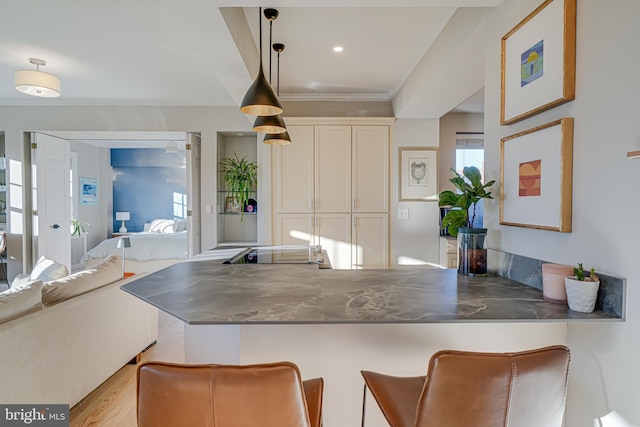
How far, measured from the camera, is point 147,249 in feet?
18.4

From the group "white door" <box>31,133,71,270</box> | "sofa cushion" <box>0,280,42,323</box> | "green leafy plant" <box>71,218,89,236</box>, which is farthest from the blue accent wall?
"sofa cushion" <box>0,280,42,323</box>

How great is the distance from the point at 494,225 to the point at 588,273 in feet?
2.15

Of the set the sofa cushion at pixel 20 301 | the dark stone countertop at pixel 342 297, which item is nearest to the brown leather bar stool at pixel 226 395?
the dark stone countertop at pixel 342 297

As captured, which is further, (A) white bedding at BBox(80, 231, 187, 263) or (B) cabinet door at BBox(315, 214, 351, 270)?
(A) white bedding at BBox(80, 231, 187, 263)

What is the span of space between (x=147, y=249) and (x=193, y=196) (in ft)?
5.53

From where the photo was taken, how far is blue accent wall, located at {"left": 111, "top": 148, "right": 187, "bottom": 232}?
7773 mm

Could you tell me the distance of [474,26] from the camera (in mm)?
2010

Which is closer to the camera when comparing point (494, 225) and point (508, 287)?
point (508, 287)

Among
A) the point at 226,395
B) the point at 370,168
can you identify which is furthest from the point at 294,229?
the point at 226,395

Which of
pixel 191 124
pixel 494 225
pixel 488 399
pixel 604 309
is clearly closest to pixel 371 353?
Result: pixel 488 399

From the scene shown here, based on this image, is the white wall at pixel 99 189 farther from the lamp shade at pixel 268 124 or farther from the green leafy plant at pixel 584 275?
the green leafy plant at pixel 584 275

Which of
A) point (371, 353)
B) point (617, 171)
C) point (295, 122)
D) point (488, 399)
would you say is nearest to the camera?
point (488, 399)

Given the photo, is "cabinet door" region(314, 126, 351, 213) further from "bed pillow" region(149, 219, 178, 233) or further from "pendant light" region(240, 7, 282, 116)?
"bed pillow" region(149, 219, 178, 233)

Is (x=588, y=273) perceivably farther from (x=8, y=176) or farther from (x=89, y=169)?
(x=89, y=169)
